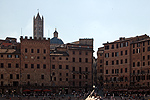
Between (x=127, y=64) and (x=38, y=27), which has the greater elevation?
(x=38, y=27)

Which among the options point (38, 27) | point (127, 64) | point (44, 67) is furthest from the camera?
point (38, 27)

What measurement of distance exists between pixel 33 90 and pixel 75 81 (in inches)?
530

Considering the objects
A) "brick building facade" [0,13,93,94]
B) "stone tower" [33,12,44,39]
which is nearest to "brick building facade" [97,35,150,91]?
"brick building facade" [0,13,93,94]

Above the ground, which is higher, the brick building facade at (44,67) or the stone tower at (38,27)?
the stone tower at (38,27)

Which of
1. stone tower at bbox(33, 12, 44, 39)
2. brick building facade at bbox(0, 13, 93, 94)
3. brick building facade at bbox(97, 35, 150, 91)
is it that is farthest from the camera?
stone tower at bbox(33, 12, 44, 39)

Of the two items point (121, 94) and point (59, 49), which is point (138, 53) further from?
point (59, 49)

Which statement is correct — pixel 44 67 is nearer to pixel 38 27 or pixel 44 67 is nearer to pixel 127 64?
pixel 127 64

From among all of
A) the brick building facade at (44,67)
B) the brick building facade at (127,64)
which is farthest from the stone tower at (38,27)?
the brick building facade at (127,64)

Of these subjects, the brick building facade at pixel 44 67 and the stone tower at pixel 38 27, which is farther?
the stone tower at pixel 38 27

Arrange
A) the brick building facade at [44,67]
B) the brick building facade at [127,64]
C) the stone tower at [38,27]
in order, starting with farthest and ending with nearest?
the stone tower at [38,27] → the brick building facade at [44,67] → the brick building facade at [127,64]

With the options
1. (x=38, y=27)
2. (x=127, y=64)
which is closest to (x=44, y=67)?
(x=127, y=64)

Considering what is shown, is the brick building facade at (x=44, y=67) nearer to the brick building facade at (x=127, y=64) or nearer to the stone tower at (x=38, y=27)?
the brick building facade at (x=127, y=64)

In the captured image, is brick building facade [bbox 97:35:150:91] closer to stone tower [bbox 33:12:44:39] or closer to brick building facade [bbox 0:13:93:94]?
brick building facade [bbox 0:13:93:94]

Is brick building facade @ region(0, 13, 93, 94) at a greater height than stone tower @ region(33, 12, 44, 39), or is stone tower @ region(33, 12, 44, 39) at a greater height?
stone tower @ region(33, 12, 44, 39)
